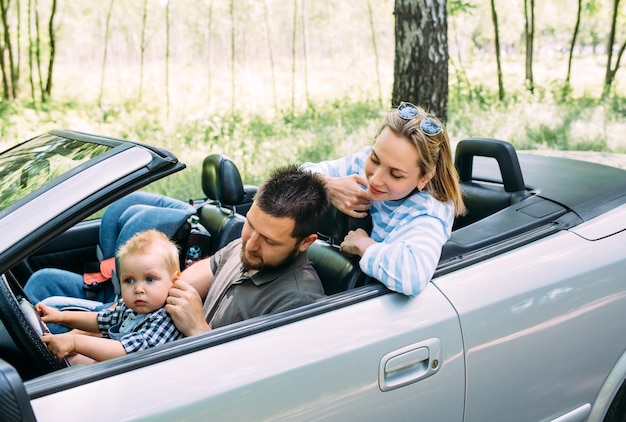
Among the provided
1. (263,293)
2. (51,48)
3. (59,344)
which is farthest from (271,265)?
(51,48)

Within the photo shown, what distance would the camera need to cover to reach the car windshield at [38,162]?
1.66 metres

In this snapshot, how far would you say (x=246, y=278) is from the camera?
2.10m

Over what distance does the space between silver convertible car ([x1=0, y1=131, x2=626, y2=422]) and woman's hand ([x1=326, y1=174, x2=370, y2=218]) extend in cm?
7

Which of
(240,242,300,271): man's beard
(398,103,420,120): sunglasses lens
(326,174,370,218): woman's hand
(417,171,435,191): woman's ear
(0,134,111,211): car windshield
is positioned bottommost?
(240,242,300,271): man's beard

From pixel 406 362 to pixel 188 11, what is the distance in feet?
42.0

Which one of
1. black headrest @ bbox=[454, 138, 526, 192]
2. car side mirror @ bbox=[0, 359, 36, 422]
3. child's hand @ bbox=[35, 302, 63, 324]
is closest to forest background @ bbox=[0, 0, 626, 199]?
child's hand @ bbox=[35, 302, 63, 324]

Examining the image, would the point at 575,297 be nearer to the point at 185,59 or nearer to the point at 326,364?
the point at 326,364

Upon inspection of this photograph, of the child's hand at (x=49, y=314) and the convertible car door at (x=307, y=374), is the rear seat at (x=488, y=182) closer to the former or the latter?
the convertible car door at (x=307, y=374)

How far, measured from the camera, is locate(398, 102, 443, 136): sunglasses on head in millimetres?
2094

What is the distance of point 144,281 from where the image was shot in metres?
2.02

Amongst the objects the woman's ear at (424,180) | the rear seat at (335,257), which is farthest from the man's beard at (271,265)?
the woman's ear at (424,180)

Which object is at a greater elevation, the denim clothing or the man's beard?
the man's beard

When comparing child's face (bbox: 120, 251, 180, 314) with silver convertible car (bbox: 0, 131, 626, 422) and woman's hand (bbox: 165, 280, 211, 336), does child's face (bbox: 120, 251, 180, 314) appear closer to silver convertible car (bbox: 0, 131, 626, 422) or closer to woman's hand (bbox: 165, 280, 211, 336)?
woman's hand (bbox: 165, 280, 211, 336)

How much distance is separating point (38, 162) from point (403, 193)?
115cm
